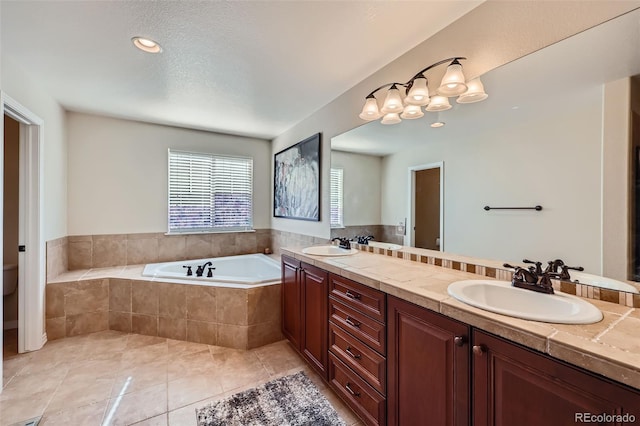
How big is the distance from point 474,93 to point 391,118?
60 centimetres

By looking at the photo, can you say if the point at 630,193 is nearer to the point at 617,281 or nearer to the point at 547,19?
the point at 617,281

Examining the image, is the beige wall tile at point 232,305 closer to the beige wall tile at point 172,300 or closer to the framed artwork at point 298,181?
the beige wall tile at point 172,300

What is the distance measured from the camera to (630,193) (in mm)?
1062

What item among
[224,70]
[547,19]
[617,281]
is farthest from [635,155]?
[224,70]

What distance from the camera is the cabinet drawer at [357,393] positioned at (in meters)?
1.44

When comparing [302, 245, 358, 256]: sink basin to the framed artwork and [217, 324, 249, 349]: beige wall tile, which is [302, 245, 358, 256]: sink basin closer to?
the framed artwork

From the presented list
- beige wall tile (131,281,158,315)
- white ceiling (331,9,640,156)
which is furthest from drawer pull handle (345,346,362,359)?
beige wall tile (131,281,158,315)

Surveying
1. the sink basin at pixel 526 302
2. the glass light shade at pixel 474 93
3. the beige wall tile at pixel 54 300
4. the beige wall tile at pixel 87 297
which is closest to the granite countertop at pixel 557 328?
the sink basin at pixel 526 302

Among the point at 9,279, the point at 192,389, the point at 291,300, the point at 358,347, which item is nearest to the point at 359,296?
the point at 358,347

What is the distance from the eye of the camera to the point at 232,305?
2566 mm

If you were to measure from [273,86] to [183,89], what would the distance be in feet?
2.72

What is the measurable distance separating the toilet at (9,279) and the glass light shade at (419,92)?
3.97m

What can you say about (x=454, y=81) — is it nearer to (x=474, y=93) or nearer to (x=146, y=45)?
(x=474, y=93)

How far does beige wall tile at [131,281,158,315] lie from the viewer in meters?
2.75
